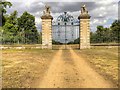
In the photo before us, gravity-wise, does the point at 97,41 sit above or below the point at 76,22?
below

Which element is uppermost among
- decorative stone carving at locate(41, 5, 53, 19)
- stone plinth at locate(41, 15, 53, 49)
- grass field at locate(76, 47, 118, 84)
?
decorative stone carving at locate(41, 5, 53, 19)

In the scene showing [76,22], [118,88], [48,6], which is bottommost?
[118,88]

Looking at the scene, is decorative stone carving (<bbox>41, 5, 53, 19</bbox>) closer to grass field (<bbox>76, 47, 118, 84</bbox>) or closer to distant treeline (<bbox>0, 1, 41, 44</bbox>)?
distant treeline (<bbox>0, 1, 41, 44</bbox>)

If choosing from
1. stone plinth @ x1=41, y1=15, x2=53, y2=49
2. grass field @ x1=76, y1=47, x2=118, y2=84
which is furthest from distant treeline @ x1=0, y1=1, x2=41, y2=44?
grass field @ x1=76, y1=47, x2=118, y2=84

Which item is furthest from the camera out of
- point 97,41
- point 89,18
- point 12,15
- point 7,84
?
point 12,15

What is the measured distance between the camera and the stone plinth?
2986cm

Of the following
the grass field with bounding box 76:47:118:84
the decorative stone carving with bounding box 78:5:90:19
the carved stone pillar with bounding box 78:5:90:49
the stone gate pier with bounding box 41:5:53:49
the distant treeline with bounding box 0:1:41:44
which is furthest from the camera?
the distant treeline with bounding box 0:1:41:44

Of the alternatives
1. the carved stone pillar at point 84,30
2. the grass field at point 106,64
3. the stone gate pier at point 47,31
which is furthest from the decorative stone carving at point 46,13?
the grass field at point 106,64

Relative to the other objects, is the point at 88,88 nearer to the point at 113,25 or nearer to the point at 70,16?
the point at 70,16

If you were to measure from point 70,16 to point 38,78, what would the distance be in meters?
21.7

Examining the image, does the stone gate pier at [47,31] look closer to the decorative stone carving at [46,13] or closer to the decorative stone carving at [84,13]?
the decorative stone carving at [46,13]

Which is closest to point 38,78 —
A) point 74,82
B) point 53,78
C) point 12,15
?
point 53,78

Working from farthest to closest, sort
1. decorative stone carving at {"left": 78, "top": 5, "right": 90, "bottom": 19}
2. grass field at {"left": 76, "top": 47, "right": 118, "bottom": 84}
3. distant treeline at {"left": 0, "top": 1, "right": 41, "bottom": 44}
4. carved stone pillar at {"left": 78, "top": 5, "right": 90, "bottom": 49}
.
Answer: distant treeline at {"left": 0, "top": 1, "right": 41, "bottom": 44} → decorative stone carving at {"left": 78, "top": 5, "right": 90, "bottom": 19} → carved stone pillar at {"left": 78, "top": 5, "right": 90, "bottom": 49} → grass field at {"left": 76, "top": 47, "right": 118, "bottom": 84}

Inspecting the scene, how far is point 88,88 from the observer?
8.26m
